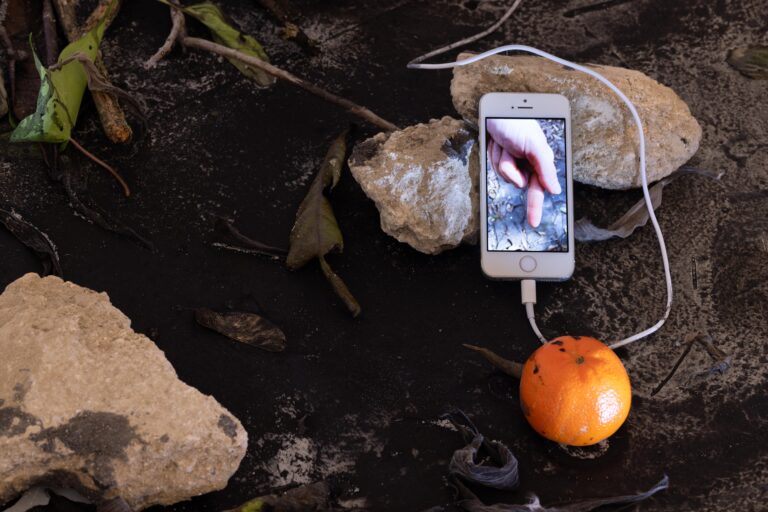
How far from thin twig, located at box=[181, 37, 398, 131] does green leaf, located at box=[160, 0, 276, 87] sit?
0.03m

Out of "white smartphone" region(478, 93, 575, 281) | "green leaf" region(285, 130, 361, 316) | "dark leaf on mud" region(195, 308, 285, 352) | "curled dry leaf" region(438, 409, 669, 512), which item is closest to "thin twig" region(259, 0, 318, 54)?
"green leaf" region(285, 130, 361, 316)

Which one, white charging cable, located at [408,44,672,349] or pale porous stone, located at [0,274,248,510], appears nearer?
pale porous stone, located at [0,274,248,510]

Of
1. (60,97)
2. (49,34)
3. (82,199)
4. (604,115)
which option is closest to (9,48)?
(49,34)

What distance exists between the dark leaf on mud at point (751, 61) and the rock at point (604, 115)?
0.21 metres

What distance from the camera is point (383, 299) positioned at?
1.53 meters

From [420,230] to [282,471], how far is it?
42 centimetres

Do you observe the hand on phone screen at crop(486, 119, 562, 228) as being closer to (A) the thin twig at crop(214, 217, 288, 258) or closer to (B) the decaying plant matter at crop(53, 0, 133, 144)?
(A) the thin twig at crop(214, 217, 288, 258)

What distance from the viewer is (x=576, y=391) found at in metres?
1.33

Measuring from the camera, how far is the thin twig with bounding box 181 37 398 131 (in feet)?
5.39

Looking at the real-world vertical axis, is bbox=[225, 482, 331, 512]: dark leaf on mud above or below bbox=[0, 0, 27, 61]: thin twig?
below

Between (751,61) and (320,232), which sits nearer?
(320,232)

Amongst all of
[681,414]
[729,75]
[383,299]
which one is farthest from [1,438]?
[729,75]

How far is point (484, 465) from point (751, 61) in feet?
3.02

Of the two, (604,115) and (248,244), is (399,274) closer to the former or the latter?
(248,244)
